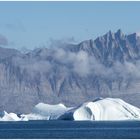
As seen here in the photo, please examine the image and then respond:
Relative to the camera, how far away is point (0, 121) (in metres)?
180

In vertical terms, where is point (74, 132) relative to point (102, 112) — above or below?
above

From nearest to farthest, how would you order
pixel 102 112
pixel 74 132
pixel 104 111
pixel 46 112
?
pixel 74 132
pixel 102 112
pixel 104 111
pixel 46 112

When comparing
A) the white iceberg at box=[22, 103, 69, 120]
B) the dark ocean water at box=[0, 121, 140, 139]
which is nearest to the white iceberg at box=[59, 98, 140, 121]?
the dark ocean water at box=[0, 121, 140, 139]

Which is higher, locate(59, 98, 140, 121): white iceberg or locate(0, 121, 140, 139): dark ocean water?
locate(0, 121, 140, 139): dark ocean water

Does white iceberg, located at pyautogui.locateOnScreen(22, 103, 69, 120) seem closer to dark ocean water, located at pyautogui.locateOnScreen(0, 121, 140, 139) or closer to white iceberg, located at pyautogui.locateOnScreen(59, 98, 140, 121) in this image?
white iceberg, located at pyautogui.locateOnScreen(59, 98, 140, 121)

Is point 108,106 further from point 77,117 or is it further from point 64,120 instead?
point 64,120

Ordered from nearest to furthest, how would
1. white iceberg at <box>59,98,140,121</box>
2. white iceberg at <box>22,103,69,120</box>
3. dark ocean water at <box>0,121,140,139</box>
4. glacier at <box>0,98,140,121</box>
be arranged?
dark ocean water at <box>0,121,140,139</box> → white iceberg at <box>59,98,140,121</box> → glacier at <box>0,98,140,121</box> → white iceberg at <box>22,103,69,120</box>

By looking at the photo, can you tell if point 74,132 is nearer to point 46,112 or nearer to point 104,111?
point 104,111

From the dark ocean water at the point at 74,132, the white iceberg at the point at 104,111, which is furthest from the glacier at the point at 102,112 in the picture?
the dark ocean water at the point at 74,132

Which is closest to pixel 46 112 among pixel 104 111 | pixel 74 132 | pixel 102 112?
pixel 104 111

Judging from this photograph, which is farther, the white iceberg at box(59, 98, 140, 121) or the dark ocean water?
the white iceberg at box(59, 98, 140, 121)

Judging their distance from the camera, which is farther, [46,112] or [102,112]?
[46,112]

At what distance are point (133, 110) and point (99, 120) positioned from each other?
11.5 metres

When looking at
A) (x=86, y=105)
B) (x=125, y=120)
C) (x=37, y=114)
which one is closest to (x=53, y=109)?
(x=37, y=114)
